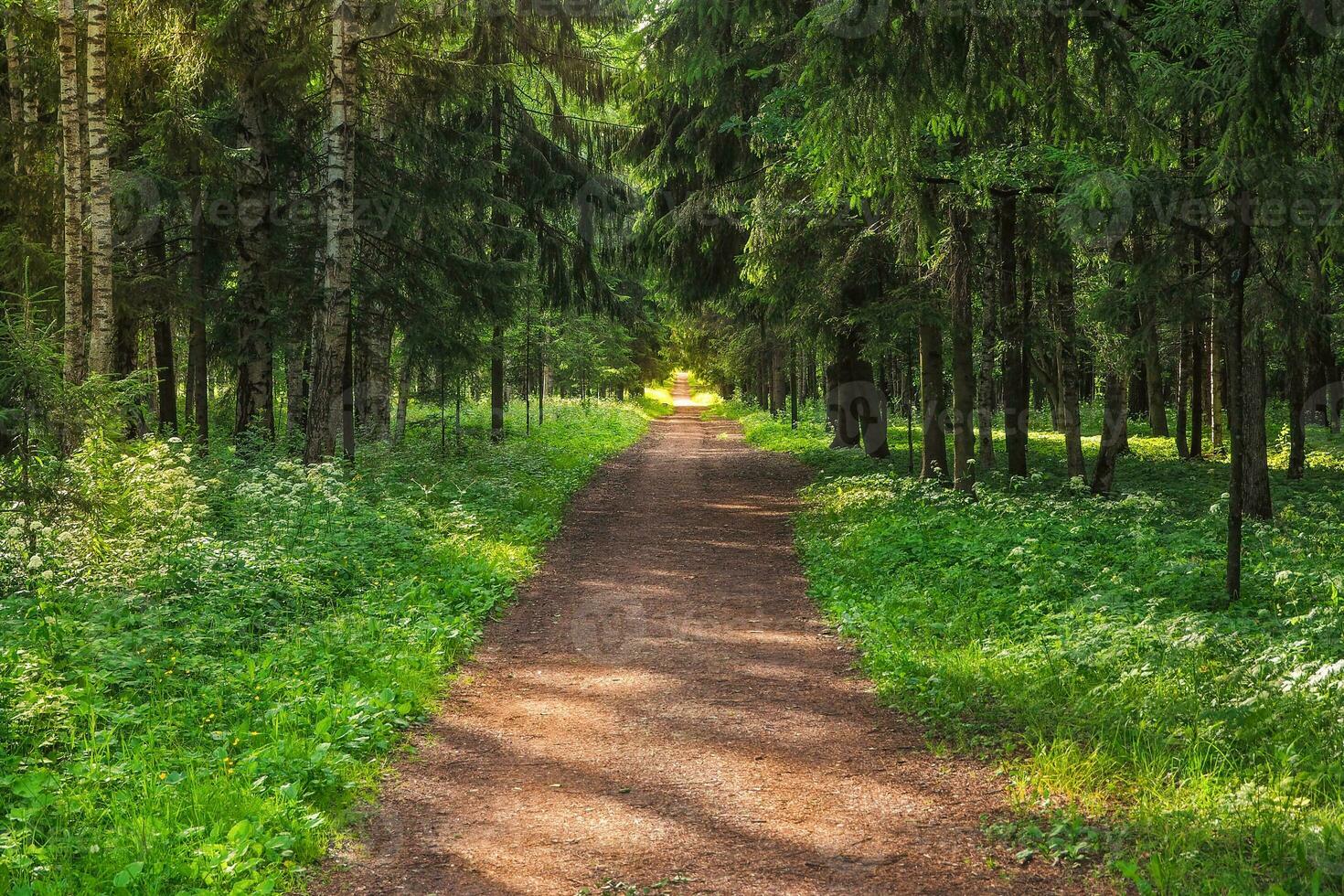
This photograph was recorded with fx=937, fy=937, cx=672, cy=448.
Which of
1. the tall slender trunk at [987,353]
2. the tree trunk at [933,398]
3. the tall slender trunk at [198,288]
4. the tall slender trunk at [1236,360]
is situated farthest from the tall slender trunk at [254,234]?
the tall slender trunk at [1236,360]

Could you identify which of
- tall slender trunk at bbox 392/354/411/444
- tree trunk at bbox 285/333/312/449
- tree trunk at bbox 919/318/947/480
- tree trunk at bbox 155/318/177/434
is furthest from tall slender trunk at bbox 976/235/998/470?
tree trunk at bbox 155/318/177/434

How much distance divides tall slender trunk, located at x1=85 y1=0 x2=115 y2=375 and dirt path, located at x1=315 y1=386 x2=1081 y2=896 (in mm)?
5783

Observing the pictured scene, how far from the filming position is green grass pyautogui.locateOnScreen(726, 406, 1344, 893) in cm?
420

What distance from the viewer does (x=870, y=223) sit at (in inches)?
642

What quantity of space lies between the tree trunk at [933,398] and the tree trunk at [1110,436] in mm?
2526

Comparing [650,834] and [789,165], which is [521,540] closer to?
[789,165]

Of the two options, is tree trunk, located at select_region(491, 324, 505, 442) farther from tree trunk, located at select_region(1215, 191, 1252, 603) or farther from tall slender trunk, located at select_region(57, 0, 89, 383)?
tree trunk, located at select_region(1215, 191, 1252, 603)

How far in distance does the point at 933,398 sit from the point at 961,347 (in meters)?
1.31

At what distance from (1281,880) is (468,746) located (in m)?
4.31

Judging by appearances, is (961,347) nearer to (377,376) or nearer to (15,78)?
(377,376)

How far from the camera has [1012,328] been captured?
15375mm

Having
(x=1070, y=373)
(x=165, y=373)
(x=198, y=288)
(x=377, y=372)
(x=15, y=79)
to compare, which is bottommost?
(x=1070, y=373)

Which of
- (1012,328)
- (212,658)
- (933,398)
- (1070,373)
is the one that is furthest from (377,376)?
(212,658)

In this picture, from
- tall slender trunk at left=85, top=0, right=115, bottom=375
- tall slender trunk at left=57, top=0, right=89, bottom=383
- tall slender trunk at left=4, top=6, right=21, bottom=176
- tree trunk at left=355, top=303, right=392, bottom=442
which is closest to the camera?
tall slender trunk at left=85, top=0, right=115, bottom=375
